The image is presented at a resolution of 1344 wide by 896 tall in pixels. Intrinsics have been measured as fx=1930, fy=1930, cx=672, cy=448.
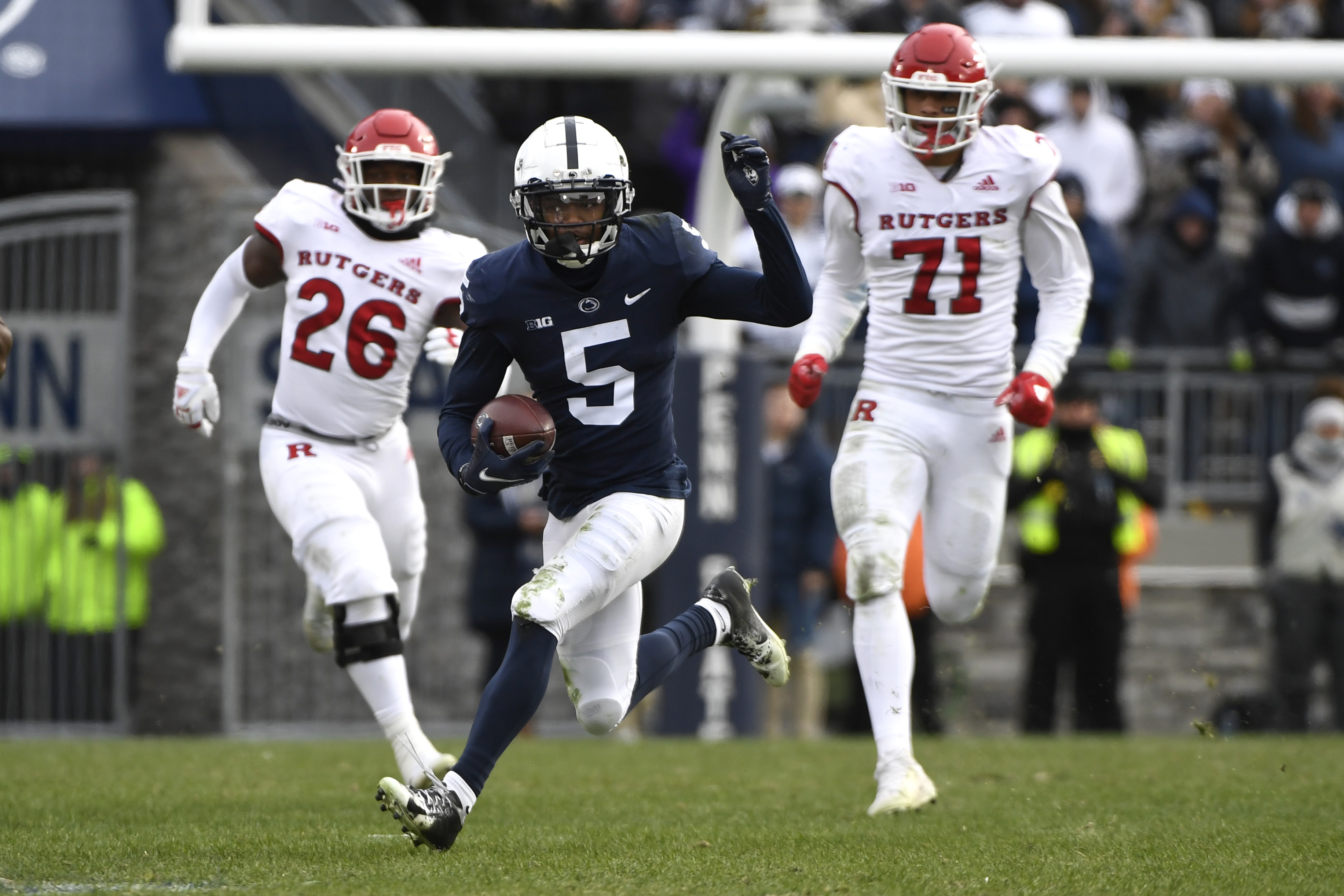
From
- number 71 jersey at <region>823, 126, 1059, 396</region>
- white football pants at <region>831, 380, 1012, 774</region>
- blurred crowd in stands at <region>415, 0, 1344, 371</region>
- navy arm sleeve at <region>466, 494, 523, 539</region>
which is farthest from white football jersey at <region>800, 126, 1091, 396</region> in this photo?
navy arm sleeve at <region>466, 494, 523, 539</region>

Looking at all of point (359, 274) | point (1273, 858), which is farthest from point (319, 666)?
point (1273, 858)

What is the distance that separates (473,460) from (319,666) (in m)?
6.37

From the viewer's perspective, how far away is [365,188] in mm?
6605

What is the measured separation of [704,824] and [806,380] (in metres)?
1.42

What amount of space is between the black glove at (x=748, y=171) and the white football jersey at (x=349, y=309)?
1830mm

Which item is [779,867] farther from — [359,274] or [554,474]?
[359,274]

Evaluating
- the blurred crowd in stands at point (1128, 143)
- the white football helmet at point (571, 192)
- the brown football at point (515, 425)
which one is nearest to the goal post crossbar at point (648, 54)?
the blurred crowd in stands at point (1128, 143)

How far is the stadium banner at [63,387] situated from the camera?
1066 cm

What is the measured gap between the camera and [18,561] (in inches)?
417

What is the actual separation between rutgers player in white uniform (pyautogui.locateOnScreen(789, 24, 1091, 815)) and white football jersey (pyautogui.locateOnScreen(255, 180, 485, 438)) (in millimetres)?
1382

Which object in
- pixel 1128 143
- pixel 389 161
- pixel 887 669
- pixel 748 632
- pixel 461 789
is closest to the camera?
pixel 461 789

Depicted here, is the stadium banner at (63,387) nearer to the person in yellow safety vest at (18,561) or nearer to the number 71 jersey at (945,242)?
the person in yellow safety vest at (18,561)

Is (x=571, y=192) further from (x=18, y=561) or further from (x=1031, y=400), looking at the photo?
(x=18, y=561)

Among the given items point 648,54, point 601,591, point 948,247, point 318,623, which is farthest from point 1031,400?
point 648,54
